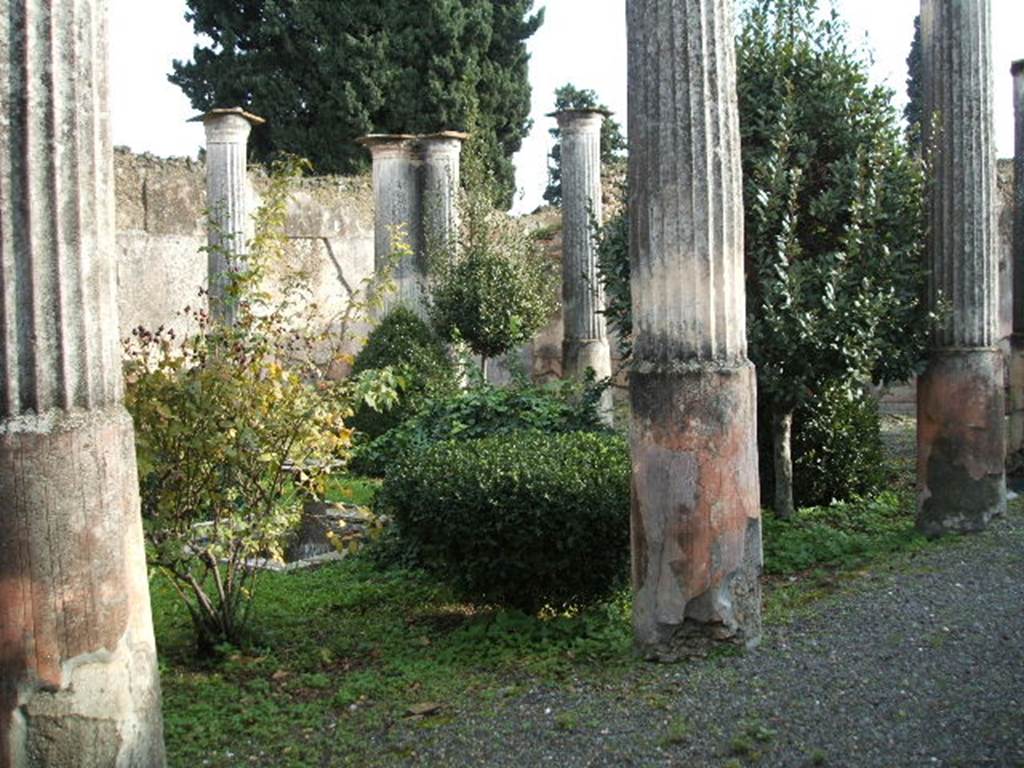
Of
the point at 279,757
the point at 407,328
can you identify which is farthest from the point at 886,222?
the point at 407,328

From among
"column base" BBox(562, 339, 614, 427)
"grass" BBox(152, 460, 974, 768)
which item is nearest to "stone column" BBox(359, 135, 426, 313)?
"column base" BBox(562, 339, 614, 427)

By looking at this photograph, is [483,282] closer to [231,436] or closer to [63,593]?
[231,436]

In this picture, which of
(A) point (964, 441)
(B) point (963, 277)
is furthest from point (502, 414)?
(B) point (963, 277)

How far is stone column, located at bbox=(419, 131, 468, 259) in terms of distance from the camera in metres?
13.7

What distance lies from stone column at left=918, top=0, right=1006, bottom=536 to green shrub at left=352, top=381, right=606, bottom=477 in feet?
7.53

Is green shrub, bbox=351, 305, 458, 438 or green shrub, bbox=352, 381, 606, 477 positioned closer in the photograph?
green shrub, bbox=352, 381, 606, 477

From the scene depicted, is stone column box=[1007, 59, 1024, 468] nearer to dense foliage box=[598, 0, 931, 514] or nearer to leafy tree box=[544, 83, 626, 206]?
dense foliage box=[598, 0, 931, 514]

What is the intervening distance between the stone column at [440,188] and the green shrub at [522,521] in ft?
26.3

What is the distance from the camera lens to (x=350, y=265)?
18.3 metres

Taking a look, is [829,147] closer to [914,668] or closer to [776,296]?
[776,296]

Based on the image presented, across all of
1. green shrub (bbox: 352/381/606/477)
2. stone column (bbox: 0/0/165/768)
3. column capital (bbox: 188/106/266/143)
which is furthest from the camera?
column capital (bbox: 188/106/266/143)

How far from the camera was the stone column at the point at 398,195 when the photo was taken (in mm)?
13750

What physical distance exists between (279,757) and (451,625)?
1.86m

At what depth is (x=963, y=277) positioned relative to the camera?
7.44 meters
